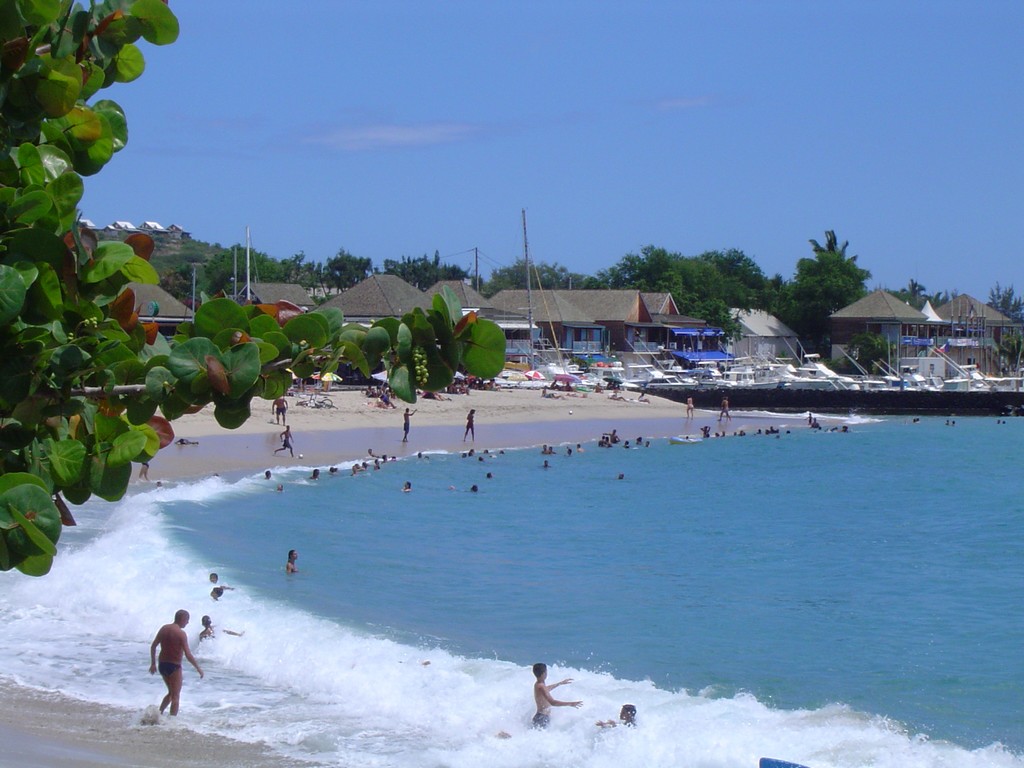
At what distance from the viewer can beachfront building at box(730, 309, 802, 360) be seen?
90.2m

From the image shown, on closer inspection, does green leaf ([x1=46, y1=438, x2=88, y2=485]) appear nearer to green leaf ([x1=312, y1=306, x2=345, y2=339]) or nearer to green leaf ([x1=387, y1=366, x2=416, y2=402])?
green leaf ([x1=312, y1=306, x2=345, y2=339])

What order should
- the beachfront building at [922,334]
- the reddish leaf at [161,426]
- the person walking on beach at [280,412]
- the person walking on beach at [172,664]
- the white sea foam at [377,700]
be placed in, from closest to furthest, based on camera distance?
the reddish leaf at [161,426] < the white sea foam at [377,700] < the person walking on beach at [172,664] < the person walking on beach at [280,412] < the beachfront building at [922,334]

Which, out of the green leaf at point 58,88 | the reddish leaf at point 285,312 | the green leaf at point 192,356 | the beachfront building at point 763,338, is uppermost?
the beachfront building at point 763,338

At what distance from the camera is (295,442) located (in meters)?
41.1

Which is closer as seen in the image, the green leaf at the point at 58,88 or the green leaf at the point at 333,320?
the green leaf at the point at 58,88

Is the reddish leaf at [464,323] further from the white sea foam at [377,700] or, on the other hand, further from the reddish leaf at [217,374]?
the white sea foam at [377,700]

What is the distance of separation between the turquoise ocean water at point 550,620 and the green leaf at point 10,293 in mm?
9140

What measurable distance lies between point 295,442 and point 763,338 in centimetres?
5839

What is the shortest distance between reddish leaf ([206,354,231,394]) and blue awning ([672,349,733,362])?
8170 cm

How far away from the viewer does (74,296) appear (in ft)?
10.0

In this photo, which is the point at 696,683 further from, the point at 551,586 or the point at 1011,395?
the point at 1011,395

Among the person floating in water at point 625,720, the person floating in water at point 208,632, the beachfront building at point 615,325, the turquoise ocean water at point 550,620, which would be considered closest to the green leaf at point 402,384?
the turquoise ocean water at point 550,620

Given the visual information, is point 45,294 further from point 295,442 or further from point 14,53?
point 295,442

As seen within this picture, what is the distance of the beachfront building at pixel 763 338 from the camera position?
3551 inches
